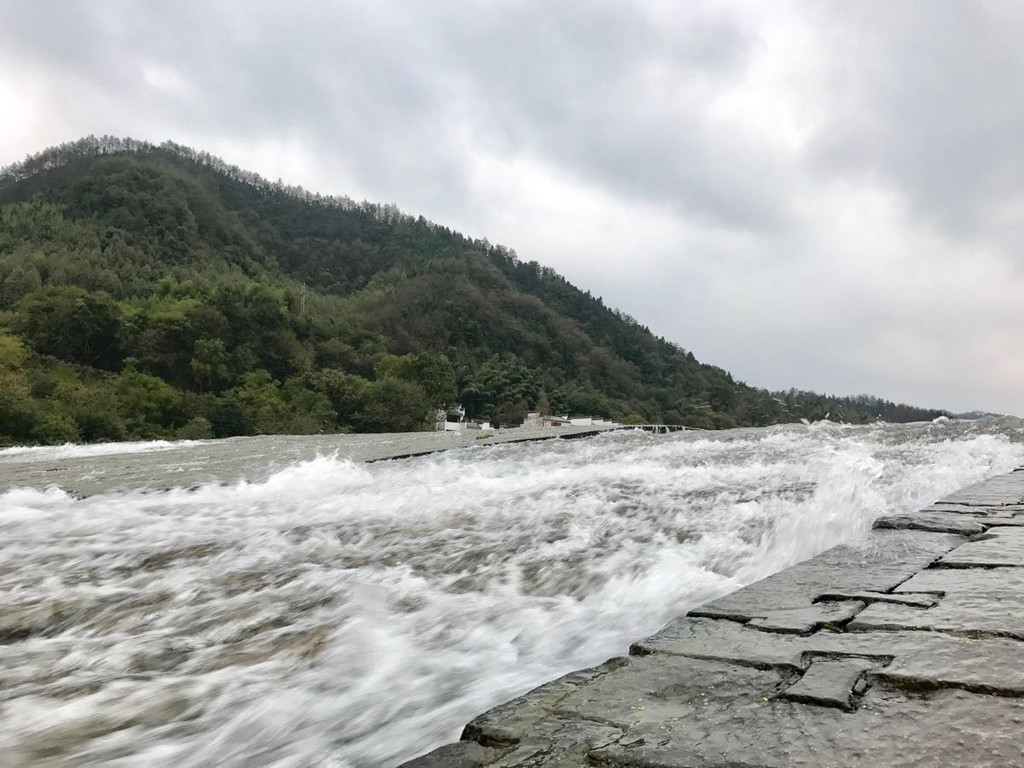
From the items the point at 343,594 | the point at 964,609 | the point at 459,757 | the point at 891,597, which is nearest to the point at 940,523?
the point at 891,597

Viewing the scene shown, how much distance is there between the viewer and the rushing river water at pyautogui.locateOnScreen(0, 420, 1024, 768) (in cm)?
166

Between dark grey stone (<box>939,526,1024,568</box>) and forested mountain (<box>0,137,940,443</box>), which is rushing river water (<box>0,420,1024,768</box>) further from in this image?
forested mountain (<box>0,137,940,443</box>)

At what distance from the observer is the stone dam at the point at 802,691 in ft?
3.80

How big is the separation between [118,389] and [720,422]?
33.6 meters

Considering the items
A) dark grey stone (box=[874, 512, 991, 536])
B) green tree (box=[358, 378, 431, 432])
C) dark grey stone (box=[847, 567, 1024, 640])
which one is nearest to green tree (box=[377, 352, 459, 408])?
green tree (box=[358, 378, 431, 432])

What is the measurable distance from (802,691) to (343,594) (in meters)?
1.72

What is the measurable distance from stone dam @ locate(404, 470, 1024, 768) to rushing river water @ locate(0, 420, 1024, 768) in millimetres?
347

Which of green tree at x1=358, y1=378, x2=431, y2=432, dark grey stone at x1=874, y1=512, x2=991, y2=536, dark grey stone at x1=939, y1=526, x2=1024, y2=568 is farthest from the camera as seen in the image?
green tree at x1=358, y1=378, x2=431, y2=432

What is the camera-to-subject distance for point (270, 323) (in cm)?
4588

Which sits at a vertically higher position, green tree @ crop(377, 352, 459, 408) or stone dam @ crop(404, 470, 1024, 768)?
green tree @ crop(377, 352, 459, 408)

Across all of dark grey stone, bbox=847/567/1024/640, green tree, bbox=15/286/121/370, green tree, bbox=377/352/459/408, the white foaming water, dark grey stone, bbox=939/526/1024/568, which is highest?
green tree, bbox=15/286/121/370

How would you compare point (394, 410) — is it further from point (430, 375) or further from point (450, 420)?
point (450, 420)

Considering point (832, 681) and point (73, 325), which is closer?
point (832, 681)

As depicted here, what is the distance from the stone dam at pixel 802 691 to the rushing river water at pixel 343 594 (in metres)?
0.35
